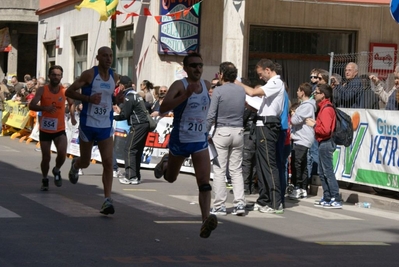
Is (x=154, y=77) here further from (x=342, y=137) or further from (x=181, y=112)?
(x=181, y=112)

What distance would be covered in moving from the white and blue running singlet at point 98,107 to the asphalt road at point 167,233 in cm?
114

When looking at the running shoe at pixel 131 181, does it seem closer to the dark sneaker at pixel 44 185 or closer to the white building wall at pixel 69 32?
the dark sneaker at pixel 44 185

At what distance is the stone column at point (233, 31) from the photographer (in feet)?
74.4

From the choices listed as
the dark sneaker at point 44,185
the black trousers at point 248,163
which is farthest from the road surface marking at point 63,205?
the black trousers at point 248,163

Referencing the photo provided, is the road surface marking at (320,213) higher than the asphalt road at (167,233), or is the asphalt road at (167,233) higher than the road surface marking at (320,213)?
the asphalt road at (167,233)

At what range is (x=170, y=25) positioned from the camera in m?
25.1

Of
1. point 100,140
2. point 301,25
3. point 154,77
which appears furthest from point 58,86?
point 301,25

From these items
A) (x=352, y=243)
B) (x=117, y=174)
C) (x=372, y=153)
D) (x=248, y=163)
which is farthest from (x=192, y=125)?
(x=117, y=174)

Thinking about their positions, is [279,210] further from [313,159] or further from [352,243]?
[313,159]

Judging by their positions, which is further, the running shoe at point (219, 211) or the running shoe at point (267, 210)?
the running shoe at point (267, 210)

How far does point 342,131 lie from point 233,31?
31.7 ft

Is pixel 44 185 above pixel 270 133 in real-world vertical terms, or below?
below

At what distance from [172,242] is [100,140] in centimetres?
244

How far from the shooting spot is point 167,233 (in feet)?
32.0
